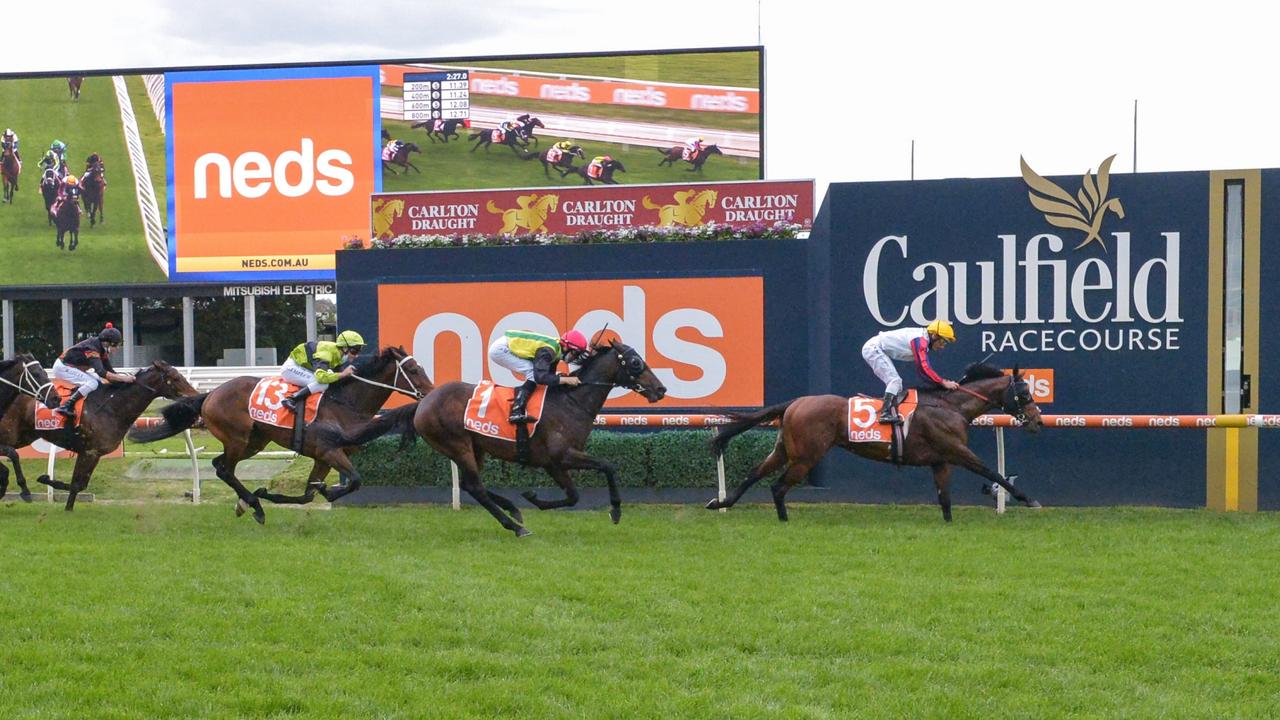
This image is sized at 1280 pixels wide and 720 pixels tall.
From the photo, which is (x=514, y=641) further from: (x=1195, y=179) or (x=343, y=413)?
(x=1195, y=179)

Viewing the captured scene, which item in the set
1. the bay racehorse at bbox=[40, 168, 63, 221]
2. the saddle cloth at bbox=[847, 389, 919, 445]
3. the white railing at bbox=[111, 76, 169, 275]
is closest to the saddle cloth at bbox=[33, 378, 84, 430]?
the saddle cloth at bbox=[847, 389, 919, 445]

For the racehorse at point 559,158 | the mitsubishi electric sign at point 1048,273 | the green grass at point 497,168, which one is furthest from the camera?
the racehorse at point 559,158

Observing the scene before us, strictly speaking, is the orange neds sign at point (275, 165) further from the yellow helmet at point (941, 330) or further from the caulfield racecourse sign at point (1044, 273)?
the yellow helmet at point (941, 330)

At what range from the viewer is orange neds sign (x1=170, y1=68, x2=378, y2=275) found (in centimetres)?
2569

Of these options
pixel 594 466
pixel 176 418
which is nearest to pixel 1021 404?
pixel 594 466

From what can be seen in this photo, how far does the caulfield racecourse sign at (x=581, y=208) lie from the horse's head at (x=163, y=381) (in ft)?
8.16

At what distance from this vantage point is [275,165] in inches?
1014

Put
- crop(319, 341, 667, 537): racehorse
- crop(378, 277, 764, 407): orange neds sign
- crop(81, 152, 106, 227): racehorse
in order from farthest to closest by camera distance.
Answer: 1. crop(81, 152, 106, 227): racehorse
2. crop(378, 277, 764, 407): orange neds sign
3. crop(319, 341, 667, 537): racehorse

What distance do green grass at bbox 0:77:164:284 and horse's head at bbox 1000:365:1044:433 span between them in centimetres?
2170

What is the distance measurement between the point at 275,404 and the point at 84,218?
20.3 m

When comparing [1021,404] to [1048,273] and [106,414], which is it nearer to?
[1048,273]

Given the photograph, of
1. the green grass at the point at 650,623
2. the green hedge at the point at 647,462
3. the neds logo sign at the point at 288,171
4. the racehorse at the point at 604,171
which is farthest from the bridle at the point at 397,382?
the neds logo sign at the point at 288,171

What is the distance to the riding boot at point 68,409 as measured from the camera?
10883 millimetres

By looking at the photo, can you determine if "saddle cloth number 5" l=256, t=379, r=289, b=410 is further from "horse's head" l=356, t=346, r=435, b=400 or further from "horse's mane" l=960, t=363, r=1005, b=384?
"horse's mane" l=960, t=363, r=1005, b=384
